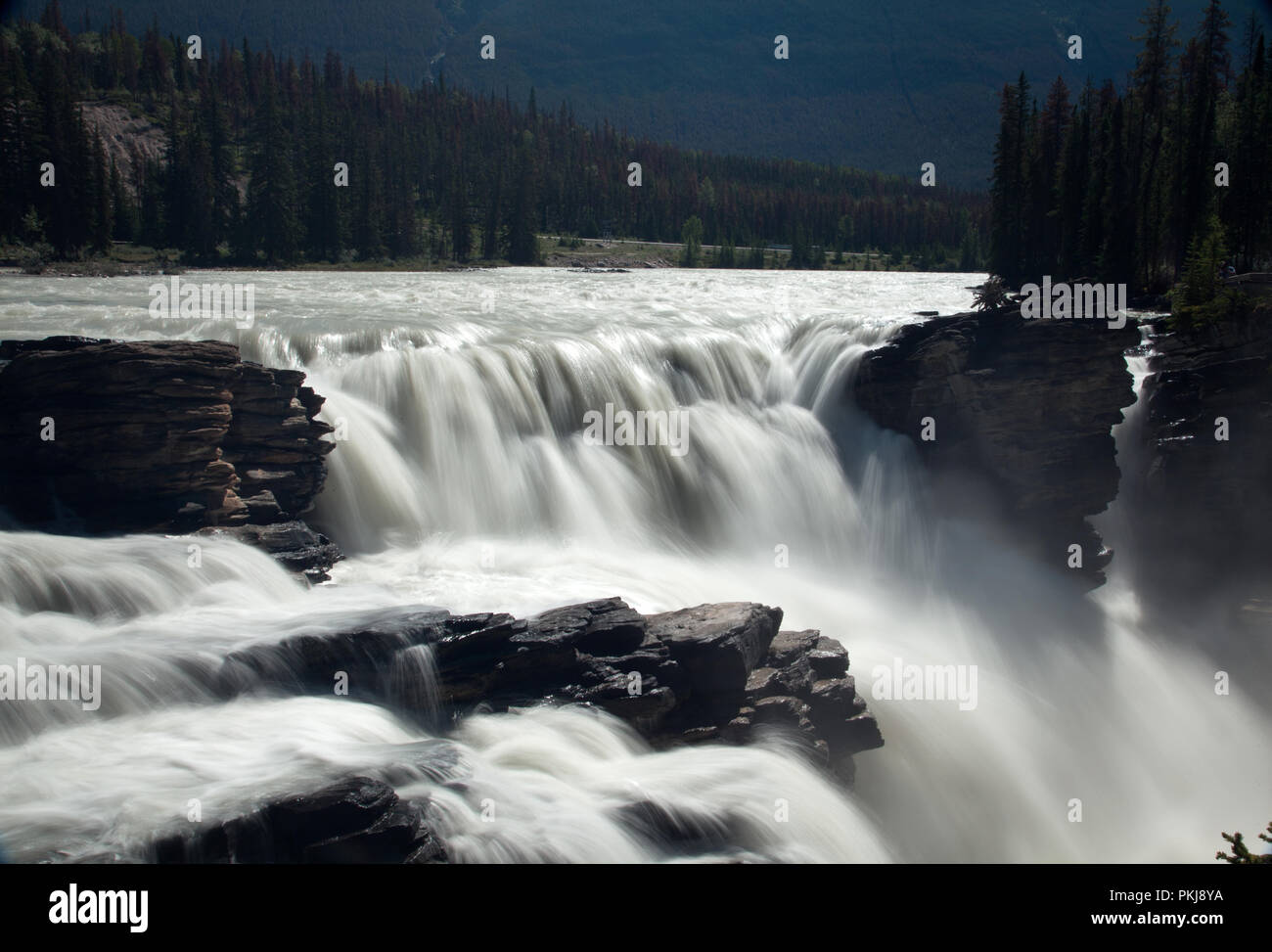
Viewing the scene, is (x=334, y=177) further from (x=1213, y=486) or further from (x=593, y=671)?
(x=593, y=671)

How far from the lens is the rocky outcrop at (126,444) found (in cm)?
1566

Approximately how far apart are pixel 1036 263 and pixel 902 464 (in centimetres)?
4009

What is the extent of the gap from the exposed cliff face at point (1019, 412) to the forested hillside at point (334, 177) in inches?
1151

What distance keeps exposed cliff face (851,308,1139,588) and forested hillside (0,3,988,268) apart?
29226 millimetres

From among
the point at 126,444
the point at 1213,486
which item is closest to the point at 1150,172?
the point at 1213,486

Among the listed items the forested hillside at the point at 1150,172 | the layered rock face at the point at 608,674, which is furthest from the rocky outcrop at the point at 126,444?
the forested hillside at the point at 1150,172

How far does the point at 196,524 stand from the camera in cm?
1599

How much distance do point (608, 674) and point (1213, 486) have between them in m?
20.9

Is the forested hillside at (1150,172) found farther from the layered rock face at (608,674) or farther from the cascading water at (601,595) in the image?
the layered rock face at (608,674)

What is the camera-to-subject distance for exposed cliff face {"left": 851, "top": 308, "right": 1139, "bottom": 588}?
2467 cm

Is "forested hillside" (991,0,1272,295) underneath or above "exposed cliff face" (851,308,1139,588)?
above

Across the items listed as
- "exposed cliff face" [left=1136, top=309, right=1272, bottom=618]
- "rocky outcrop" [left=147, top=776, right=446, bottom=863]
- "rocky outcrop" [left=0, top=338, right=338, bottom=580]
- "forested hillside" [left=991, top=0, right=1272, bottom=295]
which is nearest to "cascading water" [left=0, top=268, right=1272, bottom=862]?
"rocky outcrop" [left=147, top=776, right=446, bottom=863]

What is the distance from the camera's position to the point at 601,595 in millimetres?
16578

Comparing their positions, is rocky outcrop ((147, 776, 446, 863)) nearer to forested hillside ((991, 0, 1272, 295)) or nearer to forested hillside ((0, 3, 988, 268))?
forested hillside ((991, 0, 1272, 295))
